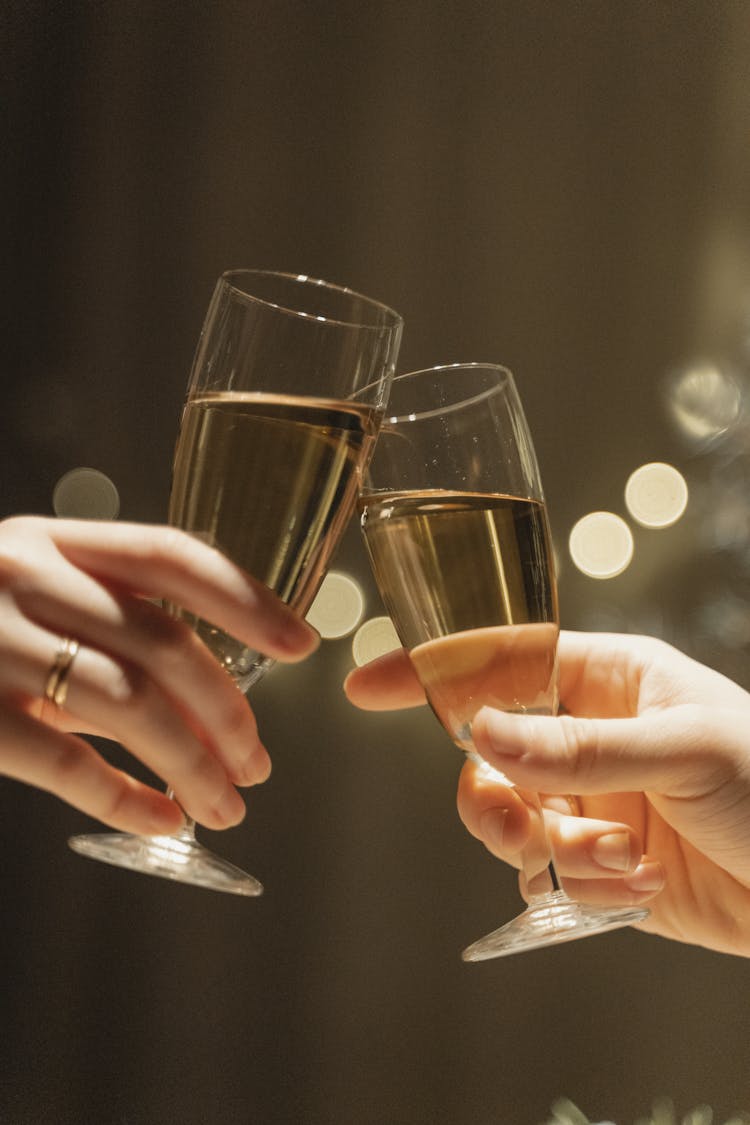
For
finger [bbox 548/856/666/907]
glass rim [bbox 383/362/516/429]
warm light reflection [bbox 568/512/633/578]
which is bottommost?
finger [bbox 548/856/666/907]

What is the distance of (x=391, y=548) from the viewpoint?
0.80 meters

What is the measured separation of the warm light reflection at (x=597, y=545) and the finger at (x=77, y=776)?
1.69 meters

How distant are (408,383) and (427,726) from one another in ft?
5.06

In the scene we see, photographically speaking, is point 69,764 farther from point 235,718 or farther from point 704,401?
point 704,401

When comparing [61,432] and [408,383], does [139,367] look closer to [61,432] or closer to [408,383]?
[61,432]

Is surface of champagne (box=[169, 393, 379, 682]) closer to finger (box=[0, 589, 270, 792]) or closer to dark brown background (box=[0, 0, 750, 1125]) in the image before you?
finger (box=[0, 589, 270, 792])

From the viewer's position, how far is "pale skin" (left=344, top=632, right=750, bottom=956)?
750mm

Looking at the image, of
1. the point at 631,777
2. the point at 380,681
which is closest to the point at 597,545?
the point at 380,681

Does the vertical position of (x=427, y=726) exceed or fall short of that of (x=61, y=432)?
it falls short

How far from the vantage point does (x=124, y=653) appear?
626 millimetres

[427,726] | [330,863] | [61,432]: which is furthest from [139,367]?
[330,863]

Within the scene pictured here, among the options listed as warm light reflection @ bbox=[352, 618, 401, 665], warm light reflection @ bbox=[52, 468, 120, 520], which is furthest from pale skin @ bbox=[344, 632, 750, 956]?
warm light reflection @ bbox=[52, 468, 120, 520]

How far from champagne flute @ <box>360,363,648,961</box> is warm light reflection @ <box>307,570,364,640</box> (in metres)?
1.40

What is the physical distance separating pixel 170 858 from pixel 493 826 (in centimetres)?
34
